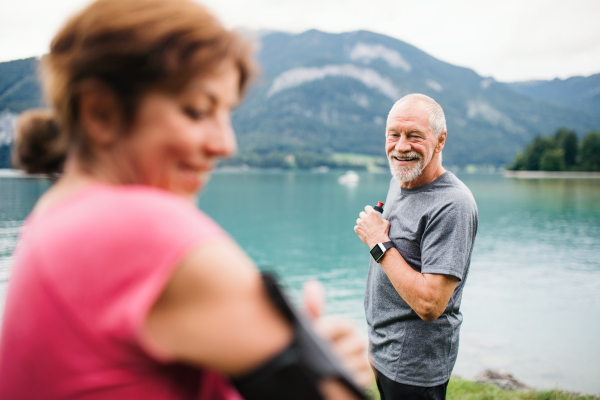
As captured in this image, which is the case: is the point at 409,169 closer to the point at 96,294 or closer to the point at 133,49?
the point at 133,49

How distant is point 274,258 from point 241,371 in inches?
992

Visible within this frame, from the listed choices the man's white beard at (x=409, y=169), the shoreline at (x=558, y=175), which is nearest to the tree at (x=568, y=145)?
the shoreline at (x=558, y=175)

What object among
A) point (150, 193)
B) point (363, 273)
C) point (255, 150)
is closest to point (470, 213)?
point (150, 193)

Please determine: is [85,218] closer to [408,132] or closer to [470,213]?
[470,213]

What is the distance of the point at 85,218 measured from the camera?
685 mm

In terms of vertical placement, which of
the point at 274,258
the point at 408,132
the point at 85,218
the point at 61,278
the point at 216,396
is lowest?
the point at 274,258

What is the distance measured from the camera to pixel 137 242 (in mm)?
641

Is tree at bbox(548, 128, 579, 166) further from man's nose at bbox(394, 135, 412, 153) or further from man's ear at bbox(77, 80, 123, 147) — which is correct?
man's ear at bbox(77, 80, 123, 147)

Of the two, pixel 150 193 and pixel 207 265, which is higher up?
pixel 150 193

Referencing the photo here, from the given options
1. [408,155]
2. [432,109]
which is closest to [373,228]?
[408,155]

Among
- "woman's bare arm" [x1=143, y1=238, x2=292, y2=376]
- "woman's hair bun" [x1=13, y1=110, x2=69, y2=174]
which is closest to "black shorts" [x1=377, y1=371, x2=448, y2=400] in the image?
"woman's bare arm" [x1=143, y1=238, x2=292, y2=376]

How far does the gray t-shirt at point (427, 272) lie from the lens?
112 inches

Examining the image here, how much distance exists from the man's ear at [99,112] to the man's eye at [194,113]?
0.13 m

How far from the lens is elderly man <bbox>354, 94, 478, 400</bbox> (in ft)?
9.29
